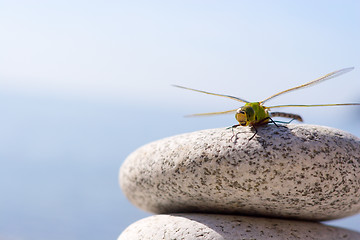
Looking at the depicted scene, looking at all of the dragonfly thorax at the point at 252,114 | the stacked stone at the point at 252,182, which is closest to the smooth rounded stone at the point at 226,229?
the stacked stone at the point at 252,182

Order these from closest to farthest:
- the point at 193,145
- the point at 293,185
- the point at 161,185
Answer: the point at 293,185, the point at 193,145, the point at 161,185

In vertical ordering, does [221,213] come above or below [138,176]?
below

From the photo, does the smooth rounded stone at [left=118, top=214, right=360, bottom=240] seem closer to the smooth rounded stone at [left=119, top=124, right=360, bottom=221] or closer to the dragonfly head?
the smooth rounded stone at [left=119, top=124, right=360, bottom=221]

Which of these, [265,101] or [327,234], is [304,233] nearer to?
[327,234]

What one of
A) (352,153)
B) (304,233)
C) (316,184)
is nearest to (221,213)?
(304,233)

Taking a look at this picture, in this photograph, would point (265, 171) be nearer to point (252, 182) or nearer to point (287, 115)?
point (252, 182)

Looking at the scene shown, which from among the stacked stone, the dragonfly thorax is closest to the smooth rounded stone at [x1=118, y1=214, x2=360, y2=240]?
the stacked stone

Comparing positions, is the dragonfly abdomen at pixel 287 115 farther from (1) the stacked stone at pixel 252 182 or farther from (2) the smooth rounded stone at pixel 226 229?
(2) the smooth rounded stone at pixel 226 229
